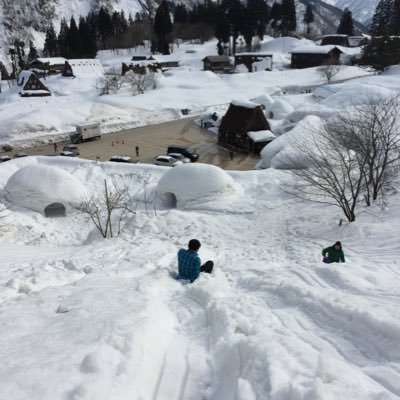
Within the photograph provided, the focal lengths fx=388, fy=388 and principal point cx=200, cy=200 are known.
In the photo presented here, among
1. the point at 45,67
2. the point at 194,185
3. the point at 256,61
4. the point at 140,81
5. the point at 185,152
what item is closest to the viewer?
the point at 194,185

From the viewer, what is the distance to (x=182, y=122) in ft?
151

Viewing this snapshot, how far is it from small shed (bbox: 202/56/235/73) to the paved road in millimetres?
32010

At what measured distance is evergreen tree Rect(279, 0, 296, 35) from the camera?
295 feet

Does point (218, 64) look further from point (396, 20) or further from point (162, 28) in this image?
point (396, 20)

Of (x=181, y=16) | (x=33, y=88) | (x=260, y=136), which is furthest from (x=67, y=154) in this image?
(x=181, y=16)

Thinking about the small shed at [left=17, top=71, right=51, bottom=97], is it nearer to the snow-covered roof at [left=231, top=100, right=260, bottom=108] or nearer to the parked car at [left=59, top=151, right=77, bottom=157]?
the parked car at [left=59, top=151, right=77, bottom=157]

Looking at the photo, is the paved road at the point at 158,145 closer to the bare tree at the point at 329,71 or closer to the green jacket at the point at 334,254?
the green jacket at the point at 334,254

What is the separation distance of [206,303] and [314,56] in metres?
75.9

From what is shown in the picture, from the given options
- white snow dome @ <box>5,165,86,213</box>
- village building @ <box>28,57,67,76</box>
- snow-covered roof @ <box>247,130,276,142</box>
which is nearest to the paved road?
snow-covered roof @ <box>247,130,276,142</box>

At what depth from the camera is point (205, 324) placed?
573 centimetres

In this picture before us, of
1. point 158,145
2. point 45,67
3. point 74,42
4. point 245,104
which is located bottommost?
point 158,145

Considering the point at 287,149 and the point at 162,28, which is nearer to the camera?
the point at 287,149

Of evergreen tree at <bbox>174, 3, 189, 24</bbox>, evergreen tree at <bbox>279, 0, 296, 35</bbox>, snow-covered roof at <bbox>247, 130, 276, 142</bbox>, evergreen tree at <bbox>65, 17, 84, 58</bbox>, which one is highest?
evergreen tree at <bbox>174, 3, 189, 24</bbox>

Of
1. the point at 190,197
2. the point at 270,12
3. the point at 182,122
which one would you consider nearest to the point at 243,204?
the point at 190,197
